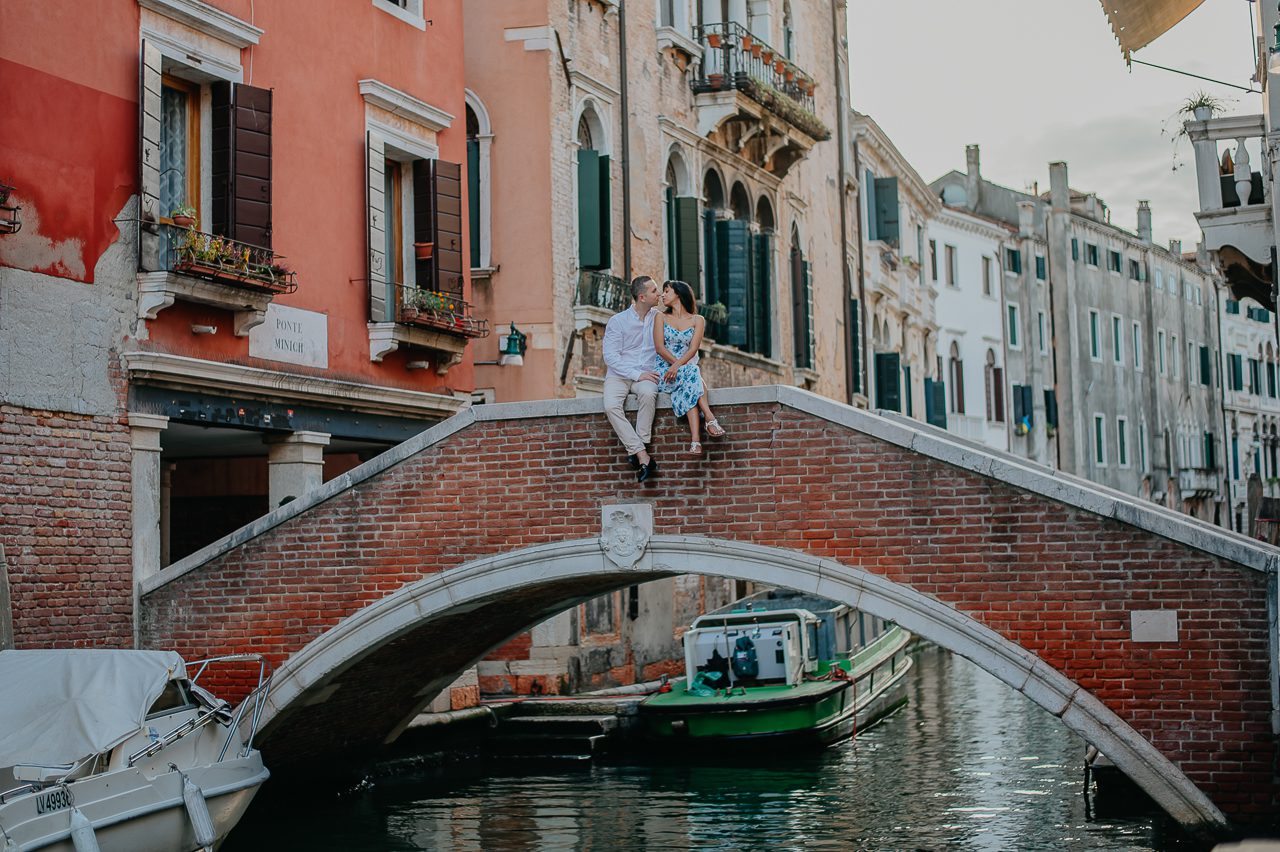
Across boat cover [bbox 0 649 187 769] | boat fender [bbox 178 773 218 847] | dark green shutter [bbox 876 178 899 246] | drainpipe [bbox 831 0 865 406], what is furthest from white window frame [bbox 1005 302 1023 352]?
boat cover [bbox 0 649 187 769]

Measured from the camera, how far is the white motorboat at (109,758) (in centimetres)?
854

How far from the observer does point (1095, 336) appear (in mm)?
39250

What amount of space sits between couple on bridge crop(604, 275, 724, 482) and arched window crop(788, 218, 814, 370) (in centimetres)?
1137

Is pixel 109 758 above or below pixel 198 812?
above

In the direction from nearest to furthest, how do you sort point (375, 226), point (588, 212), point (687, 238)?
point (375, 226)
point (588, 212)
point (687, 238)

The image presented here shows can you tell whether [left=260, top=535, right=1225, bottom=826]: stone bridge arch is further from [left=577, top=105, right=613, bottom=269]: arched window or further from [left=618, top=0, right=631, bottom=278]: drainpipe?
[left=618, top=0, right=631, bottom=278]: drainpipe

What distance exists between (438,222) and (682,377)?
4138 mm

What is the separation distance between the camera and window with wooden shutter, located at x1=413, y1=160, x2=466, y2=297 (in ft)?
45.6

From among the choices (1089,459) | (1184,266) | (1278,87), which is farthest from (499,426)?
(1184,266)

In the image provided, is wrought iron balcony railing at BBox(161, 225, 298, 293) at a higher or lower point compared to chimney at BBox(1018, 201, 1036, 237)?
lower

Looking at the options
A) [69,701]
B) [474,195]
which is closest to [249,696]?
[69,701]

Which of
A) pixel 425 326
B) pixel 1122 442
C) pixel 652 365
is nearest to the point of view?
pixel 652 365

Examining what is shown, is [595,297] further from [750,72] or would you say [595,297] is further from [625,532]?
[625,532]

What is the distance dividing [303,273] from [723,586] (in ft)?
32.0
